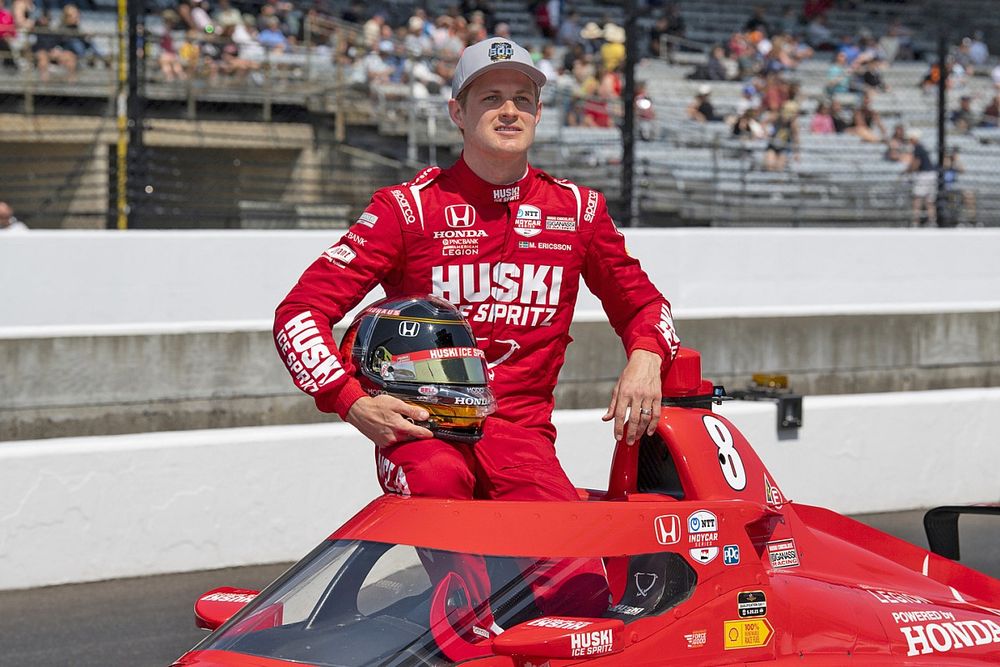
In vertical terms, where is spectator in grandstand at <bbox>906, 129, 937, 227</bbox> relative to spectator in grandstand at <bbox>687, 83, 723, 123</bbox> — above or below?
below

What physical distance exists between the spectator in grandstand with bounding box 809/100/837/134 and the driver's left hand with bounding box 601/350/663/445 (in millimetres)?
11143

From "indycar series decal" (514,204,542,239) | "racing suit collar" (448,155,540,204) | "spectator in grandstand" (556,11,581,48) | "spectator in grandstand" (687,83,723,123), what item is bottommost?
"indycar series decal" (514,204,542,239)

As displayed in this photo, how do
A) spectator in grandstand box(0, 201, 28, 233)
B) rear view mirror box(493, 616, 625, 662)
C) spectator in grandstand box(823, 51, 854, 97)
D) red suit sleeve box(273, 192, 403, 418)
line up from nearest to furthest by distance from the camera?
rear view mirror box(493, 616, 625, 662) → red suit sleeve box(273, 192, 403, 418) → spectator in grandstand box(0, 201, 28, 233) → spectator in grandstand box(823, 51, 854, 97)

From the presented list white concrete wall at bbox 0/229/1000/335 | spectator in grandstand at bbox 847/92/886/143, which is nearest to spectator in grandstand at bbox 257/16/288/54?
white concrete wall at bbox 0/229/1000/335

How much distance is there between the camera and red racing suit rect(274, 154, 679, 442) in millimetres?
4246

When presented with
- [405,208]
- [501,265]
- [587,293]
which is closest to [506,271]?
[501,265]

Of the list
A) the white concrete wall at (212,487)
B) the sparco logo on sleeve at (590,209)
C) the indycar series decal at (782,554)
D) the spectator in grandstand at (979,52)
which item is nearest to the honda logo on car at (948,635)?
the indycar series decal at (782,554)

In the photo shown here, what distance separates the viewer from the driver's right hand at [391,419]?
12.4ft

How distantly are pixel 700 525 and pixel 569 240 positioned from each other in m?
1.08

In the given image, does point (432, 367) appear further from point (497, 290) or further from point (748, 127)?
point (748, 127)

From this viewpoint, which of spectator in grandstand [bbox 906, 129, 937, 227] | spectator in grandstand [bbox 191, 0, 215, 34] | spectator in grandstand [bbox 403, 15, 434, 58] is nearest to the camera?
spectator in grandstand [bbox 906, 129, 937, 227]

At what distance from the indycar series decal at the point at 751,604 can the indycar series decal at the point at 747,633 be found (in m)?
0.02

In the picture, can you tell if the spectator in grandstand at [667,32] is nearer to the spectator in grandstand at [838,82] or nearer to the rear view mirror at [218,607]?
the spectator in grandstand at [838,82]

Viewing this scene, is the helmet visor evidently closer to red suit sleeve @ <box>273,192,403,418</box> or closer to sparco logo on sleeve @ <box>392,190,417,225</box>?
red suit sleeve @ <box>273,192,403,418</box>
